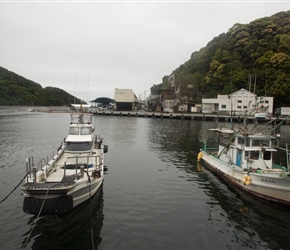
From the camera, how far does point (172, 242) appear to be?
10.8m

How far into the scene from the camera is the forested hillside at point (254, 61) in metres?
85.4

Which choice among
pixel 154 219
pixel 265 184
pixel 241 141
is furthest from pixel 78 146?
pixel 265 184

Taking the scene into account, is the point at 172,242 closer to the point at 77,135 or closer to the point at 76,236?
the point at 76,236

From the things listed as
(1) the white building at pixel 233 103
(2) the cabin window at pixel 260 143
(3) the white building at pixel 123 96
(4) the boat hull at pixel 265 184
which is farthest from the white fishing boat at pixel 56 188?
(3) the white building at pixel 123 96

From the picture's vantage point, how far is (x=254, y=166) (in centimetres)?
1772

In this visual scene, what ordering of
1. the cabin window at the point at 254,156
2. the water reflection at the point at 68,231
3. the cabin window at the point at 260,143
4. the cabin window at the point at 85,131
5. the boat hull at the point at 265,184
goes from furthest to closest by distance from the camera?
the cabin window at the point at 85,131, the cabin window at the point at 260,143, the cabin window at the point at 254,156, the boat hull at the point at 265,184, the water reflection at the point at 68,231

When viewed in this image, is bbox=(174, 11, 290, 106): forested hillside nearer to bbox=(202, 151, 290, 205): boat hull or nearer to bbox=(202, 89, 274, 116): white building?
bbox=(202, 89, 274, 116): white building

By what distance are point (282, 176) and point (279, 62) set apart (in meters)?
85.8

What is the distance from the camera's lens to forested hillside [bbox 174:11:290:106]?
280ft

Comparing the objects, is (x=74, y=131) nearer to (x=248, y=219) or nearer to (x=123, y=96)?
(x=248, y=219)

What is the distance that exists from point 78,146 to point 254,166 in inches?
560

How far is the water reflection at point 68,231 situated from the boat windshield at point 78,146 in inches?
298

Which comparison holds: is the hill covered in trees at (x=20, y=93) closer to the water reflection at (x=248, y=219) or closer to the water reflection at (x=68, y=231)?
the water reflection at (x=68, y=231)

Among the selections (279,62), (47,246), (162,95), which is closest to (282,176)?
(47,246)
